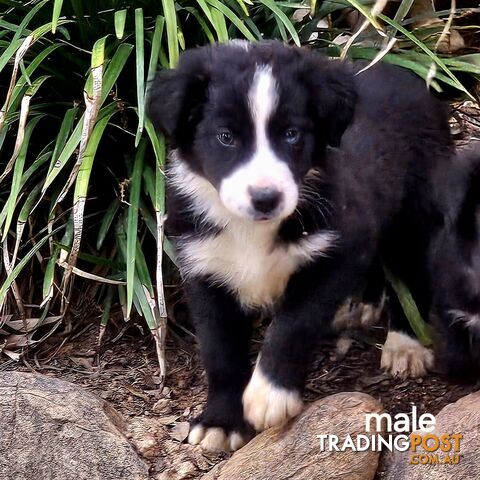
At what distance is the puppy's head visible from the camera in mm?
2840

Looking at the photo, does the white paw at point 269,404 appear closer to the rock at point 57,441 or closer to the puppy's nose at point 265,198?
the rock at point 57,441

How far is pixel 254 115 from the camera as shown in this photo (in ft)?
9.48

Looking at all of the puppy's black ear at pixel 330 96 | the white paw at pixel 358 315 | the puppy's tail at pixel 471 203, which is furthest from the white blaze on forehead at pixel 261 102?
the white paw at pixel 358 315

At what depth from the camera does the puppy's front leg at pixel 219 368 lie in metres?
3.28

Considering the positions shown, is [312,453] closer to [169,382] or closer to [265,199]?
[265,199]

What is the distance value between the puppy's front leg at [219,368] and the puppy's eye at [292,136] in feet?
2.05

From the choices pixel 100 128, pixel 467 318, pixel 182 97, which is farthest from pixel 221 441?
pixel 100 128

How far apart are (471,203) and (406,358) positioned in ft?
2.09

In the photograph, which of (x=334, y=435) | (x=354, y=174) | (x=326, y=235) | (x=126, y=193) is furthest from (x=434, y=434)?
(x=126, y=193)

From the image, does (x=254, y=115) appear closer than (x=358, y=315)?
Yes

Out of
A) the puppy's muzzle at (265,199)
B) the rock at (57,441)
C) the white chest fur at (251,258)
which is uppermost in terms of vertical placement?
the puppy's muzzle at (265,199)

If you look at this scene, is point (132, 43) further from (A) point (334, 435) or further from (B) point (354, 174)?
(A) point (334, 435)

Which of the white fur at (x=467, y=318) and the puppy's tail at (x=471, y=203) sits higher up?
the puppy's tail at (x=471, y=203)

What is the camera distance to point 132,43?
13.1 ft
